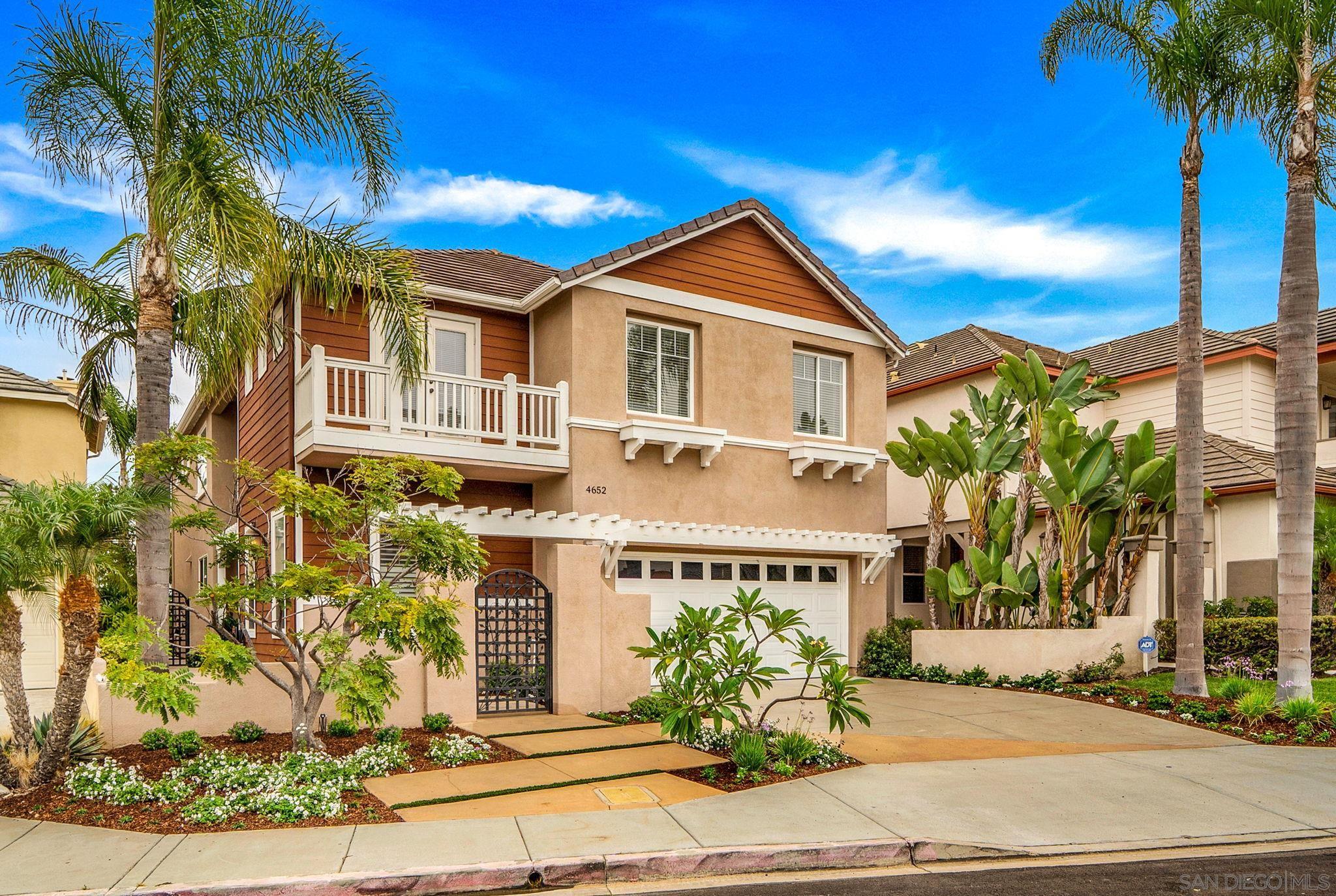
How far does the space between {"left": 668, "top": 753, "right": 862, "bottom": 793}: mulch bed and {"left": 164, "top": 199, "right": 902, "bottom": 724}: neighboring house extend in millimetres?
3383

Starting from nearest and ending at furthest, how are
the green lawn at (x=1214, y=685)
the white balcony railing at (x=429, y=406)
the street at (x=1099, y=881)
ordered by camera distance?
the street at (x=1099, y=881) → the green lawn at (x=1214, y=685) → the white balcony railing at (x=429, y=406)

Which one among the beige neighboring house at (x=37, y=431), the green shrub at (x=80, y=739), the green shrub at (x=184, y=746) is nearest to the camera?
the green shrub at (x=80, y=739)

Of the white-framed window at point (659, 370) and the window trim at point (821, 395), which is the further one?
the window trim at point (821, 395)

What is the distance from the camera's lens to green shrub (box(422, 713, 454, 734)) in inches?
451

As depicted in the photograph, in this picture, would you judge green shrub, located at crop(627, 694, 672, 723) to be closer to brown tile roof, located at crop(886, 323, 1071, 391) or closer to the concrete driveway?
the concrete driveway

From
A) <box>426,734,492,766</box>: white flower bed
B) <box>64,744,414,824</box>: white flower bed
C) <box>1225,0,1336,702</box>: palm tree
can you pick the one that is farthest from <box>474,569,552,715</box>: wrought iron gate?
<box>1225,0,1336,702</box>: palm tree

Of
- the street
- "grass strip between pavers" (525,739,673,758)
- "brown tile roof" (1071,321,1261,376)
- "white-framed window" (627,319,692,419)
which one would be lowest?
"grass strip between pavers" (525,739,673,758)

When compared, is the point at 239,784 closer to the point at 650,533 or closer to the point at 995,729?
the point at 650,533

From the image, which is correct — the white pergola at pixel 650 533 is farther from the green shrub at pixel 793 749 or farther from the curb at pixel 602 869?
the curb at pixel 602 869

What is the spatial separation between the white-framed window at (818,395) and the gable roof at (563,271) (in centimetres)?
113

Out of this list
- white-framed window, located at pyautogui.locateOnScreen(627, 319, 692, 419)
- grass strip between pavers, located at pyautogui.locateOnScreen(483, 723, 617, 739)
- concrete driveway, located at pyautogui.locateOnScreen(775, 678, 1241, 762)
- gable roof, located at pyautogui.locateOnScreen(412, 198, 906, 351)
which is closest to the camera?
concrete driveway, located at pyautogui.locateOnScreen(775, 678, 1241, 762)

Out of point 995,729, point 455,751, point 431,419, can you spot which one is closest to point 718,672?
point 455,751

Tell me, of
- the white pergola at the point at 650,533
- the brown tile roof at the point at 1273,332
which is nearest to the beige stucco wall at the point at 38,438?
the white pergola at the point at 650,533

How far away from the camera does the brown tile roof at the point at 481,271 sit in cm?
1658
